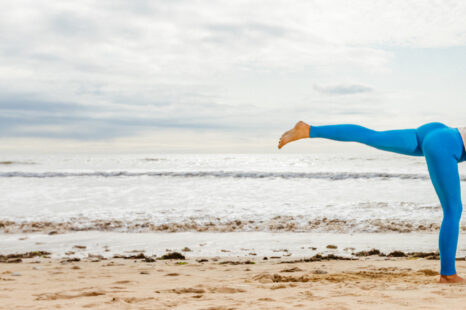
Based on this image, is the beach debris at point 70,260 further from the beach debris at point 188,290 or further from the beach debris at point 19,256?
the beach debris at point 188,290

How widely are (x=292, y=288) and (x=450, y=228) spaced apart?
5.65 ft

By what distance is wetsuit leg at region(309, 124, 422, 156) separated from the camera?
4165 millimetres

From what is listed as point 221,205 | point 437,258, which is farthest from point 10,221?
point 437,258

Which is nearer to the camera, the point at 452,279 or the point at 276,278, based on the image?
the point at 452,279

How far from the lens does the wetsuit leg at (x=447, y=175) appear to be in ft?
13.4

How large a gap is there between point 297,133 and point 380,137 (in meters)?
0.85

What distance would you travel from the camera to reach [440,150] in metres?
4.07

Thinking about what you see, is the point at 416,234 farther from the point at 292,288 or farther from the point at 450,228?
the point at 292,288

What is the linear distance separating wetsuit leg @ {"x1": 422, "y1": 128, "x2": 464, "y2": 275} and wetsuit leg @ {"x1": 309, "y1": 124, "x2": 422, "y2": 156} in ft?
0.42

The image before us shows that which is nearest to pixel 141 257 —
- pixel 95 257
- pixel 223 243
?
pixel 95 257

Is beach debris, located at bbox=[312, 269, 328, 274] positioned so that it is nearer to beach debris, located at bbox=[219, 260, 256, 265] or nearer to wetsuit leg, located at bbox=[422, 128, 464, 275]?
beach debris, located at bbox=[219, 260, 256, 265]

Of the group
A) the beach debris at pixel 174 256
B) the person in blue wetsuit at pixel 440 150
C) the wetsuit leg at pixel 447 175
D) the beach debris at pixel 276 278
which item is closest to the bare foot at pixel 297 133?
the person in blue wetsuit at pixel 440 150

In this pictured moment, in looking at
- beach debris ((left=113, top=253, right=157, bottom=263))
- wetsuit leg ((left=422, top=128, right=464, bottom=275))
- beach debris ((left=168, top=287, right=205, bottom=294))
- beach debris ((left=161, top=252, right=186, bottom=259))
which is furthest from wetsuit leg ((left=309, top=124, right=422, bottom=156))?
beach debris ((left=113, top=253, right=157, bottom=263))

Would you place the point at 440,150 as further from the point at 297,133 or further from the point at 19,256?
the point at 19,256
